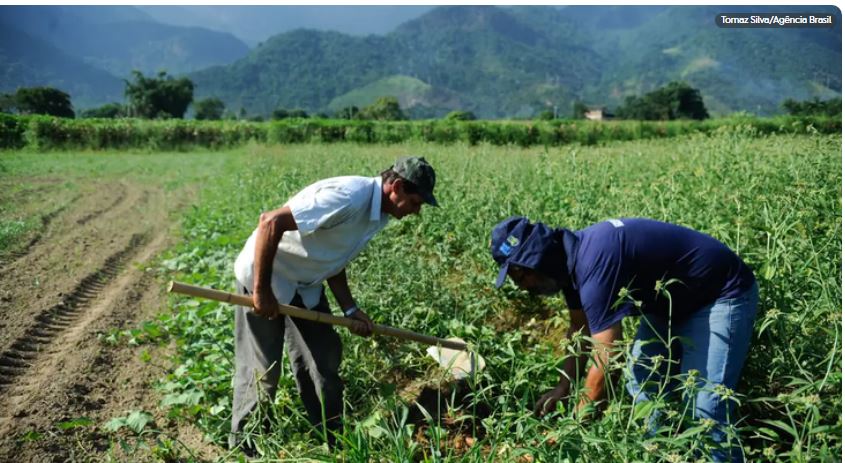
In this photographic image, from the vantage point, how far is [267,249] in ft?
8.86

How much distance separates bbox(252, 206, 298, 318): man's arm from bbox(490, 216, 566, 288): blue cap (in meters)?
0.95

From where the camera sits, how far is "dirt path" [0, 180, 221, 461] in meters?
3.25

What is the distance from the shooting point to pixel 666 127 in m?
30.0

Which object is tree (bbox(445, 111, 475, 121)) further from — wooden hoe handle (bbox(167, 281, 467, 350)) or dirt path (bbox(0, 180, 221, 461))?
wooden hoe handle (bbox(167, 281, 467, 350))

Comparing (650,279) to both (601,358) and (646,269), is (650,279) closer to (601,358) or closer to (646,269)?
(646,269)

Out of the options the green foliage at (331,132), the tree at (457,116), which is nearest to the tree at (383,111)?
the tree at (457,116)

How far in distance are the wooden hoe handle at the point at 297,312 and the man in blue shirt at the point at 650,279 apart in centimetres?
96

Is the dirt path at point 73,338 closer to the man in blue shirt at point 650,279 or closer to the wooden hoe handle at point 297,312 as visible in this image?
the wooden hoe handle at point 297,312

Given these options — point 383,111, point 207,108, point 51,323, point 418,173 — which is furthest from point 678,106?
point 207,108

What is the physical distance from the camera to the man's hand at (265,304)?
2803mm

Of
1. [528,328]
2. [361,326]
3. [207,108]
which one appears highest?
[207,108]

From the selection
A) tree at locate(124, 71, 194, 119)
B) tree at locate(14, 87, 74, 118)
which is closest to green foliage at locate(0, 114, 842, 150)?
tree at locate(14, 87, 74, 118)

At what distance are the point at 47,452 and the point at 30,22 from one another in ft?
525

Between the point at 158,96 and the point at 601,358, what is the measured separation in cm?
8210
